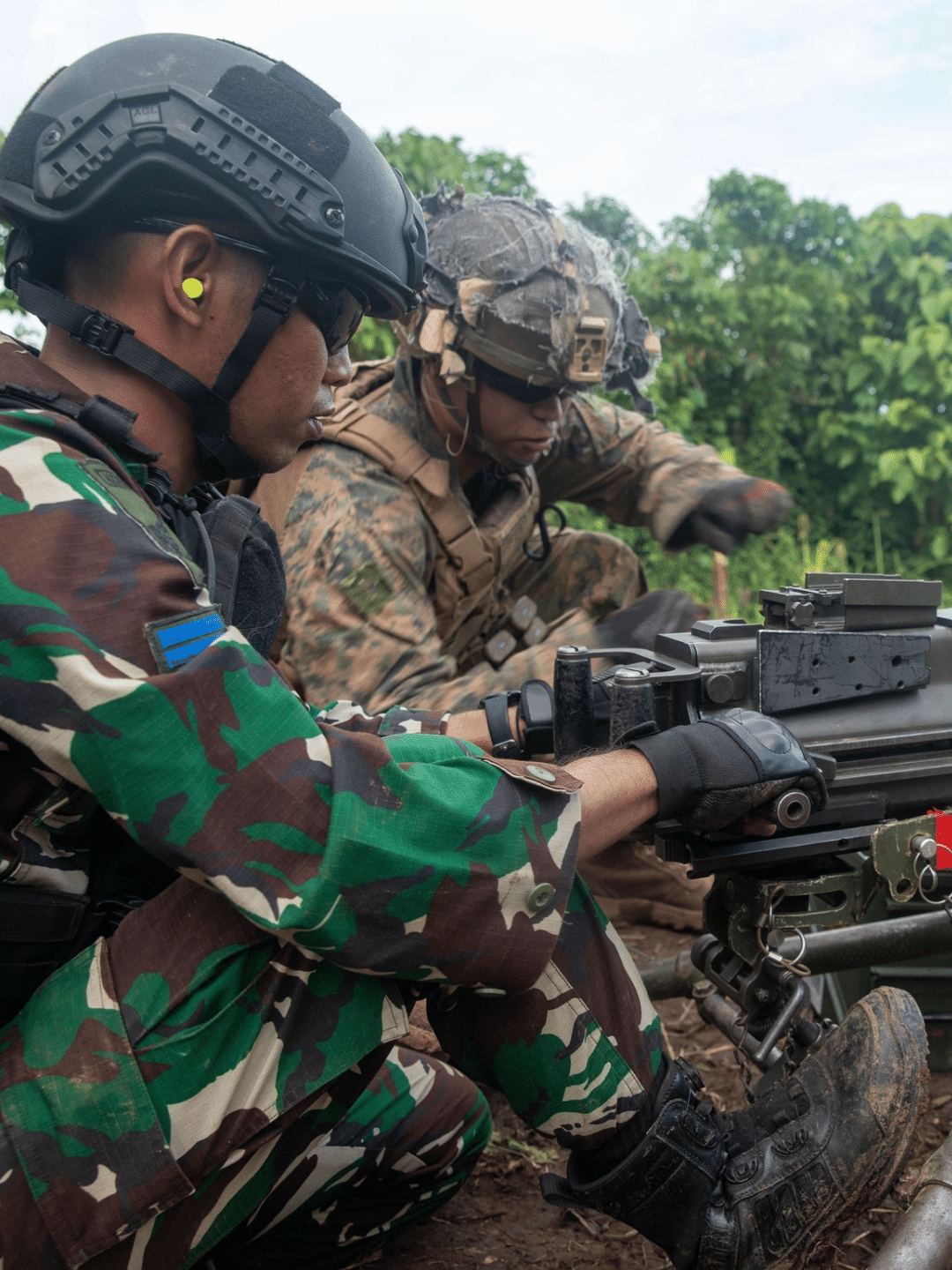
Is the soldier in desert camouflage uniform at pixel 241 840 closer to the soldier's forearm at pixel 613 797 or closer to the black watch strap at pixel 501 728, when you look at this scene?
the soldier's forearm at pixel 613 797

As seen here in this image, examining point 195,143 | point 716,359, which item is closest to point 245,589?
point 195,143

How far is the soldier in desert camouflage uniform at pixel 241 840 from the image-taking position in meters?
1.49

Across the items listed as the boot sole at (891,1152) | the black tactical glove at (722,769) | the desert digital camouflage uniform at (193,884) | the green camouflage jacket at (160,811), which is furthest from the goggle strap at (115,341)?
the boot sole at (891,1152)

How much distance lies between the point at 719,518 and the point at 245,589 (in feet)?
7.35

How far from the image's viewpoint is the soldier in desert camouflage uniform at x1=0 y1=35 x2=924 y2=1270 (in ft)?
4.90

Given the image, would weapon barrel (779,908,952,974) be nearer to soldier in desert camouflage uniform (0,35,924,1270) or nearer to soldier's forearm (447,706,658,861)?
soldier in desert camouflage uniform (0,35,924,1270)

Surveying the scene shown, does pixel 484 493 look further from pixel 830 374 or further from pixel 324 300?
pixel 830 374

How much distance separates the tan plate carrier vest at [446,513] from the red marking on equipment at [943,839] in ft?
6.46

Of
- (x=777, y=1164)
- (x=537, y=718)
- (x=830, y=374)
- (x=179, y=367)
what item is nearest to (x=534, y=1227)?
(x=777, y=1164)

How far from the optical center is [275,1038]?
1630mm

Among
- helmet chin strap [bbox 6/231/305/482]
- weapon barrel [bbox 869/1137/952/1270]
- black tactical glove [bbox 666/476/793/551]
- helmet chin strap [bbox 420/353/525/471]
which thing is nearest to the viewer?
weapon barrel [bbox 869/1137/952/1270]

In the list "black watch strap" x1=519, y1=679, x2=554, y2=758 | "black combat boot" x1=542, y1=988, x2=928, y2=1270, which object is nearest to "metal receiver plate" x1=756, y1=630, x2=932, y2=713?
"black watch strap" x1=519, y1=679, x2=554, y2=758

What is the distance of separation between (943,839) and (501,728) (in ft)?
2.92

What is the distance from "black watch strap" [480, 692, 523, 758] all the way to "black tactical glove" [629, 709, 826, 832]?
19.9 inches
